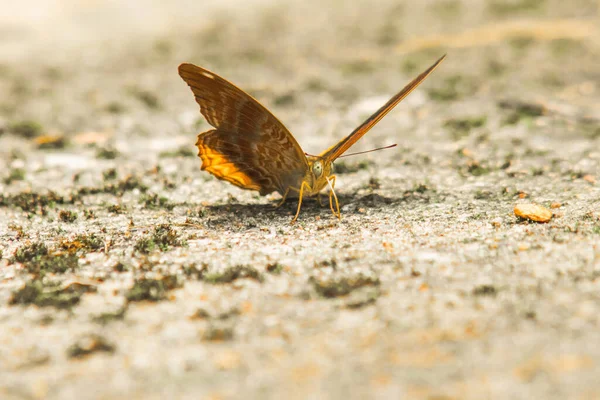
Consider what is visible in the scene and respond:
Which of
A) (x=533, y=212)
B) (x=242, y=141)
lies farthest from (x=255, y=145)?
(x=533, y=212)

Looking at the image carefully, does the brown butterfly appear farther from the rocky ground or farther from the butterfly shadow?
the rocky ground

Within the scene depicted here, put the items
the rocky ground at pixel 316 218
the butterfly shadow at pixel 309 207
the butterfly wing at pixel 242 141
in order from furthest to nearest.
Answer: the butterfly shadow at pixel 309 207 < the butterfly wing at pixel 242 141 < the rocky ground at pixel 316 218

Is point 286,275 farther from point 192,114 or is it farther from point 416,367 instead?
point 192,114

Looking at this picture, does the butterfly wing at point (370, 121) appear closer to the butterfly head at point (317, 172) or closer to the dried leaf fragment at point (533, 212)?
the butterfly head at point (317, 172)

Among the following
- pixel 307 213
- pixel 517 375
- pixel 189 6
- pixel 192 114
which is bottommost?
pixel 517 375

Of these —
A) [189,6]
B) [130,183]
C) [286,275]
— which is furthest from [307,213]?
[189,6]

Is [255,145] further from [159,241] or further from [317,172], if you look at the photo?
[159,241]

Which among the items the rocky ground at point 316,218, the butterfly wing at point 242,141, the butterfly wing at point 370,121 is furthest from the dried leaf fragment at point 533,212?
the butterfly wing at point 242,141
